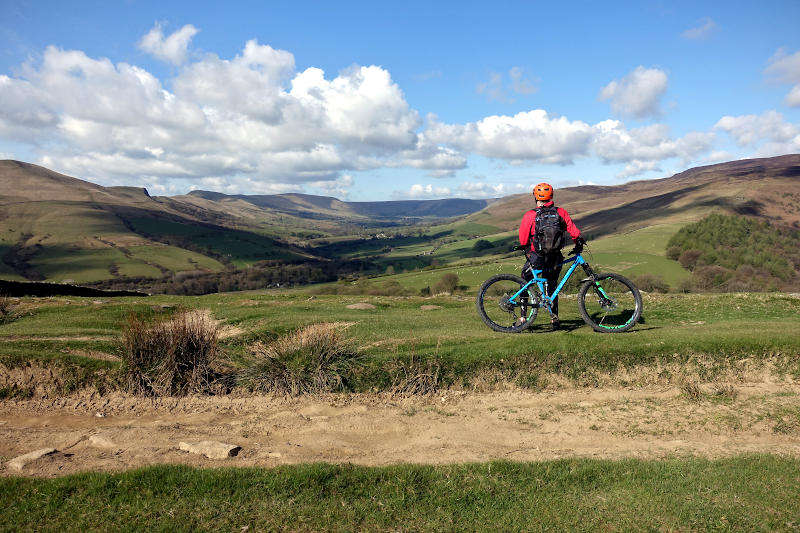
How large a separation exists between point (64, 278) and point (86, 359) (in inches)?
4808

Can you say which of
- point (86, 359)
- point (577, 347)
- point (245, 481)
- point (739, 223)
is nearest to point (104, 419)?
point (86, 359)

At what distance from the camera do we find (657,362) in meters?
10.8

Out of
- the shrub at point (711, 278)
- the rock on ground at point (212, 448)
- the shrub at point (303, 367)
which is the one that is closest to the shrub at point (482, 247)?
the shrub at point (711, 278)

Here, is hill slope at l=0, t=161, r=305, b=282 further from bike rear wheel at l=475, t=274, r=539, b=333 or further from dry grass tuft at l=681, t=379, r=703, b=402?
dry grass tuft at l=681, t=379, r=703, b=402

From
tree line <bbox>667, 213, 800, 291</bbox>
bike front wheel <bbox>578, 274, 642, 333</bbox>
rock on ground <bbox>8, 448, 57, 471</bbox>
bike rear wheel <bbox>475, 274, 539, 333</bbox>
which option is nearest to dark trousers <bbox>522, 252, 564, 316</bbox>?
bike rear wheel <bbox>475, 274, 539, 333</bbox>

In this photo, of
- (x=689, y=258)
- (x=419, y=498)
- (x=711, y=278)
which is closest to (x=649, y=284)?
(x=711, y=278)

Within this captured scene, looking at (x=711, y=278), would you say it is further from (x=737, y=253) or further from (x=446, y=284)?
(x=446, y=284)

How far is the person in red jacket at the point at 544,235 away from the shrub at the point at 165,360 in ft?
28.1

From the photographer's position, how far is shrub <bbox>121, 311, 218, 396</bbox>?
403 inches

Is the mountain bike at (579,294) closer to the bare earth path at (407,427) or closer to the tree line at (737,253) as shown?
the bare earth path at (407,427)

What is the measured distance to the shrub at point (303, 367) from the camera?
403 inches

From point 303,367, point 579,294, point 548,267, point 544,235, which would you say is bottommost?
point 303,367

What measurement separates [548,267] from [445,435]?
19.3 ft

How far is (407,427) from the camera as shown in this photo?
869 cm
